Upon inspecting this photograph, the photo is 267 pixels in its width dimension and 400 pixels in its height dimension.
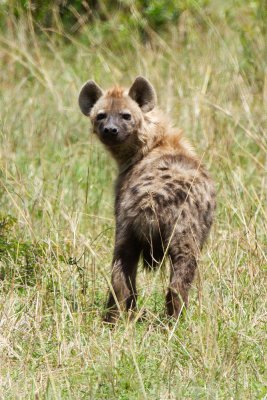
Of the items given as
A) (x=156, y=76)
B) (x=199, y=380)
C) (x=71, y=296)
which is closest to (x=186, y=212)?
(x=71, y=296)

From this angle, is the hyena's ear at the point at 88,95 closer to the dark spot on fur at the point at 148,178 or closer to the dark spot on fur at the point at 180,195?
the dark spot on fur at the point at 148,178

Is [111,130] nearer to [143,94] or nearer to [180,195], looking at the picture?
[143,94]

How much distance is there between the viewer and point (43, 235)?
247 inches

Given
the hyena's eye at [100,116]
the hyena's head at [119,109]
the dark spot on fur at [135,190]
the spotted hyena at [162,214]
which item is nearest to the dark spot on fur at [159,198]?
the spotted hyena at [162,214]

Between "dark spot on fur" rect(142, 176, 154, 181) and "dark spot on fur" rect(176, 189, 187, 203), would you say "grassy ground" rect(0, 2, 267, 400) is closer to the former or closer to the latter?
"dark spot on fur" rect(176, 189, 187, 203)

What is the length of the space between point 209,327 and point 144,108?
2.23 m

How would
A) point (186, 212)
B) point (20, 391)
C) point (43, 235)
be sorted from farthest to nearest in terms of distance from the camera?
point (43, 235) → point (186, 212) → point (20, 391)

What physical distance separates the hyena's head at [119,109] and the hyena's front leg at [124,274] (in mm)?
892

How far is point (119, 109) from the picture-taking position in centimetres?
621

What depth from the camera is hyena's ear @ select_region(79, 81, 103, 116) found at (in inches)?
254

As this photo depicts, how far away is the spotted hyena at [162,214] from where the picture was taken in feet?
17.1

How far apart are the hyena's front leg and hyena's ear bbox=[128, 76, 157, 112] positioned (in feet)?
3.97

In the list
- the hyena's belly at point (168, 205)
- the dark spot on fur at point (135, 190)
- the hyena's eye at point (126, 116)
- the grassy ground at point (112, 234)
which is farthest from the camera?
the hyena's eye at point (126, 116)

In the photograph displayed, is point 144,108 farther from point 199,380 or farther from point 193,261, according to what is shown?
point 199,380
